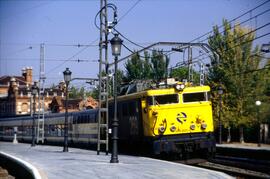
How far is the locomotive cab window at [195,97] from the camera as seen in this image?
20.2 metres

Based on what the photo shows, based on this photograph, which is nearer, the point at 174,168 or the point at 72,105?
the point at 174,168

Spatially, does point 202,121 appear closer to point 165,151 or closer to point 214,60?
point 165,151

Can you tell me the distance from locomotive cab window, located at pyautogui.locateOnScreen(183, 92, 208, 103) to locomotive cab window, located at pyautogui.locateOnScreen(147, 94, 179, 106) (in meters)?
0.38

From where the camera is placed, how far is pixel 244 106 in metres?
43.8

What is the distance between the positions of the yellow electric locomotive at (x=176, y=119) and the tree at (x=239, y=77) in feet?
74.2

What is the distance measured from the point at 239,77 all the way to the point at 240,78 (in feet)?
0.43

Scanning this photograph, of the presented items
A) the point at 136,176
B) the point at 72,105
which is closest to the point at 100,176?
the point at 136,176

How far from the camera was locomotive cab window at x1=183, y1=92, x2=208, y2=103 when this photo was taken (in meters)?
20.2

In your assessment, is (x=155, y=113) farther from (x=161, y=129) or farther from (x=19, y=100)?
(x=19, y=100)

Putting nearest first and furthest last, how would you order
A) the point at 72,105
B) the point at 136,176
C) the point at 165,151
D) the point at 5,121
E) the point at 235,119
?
1. the point at 136,176
2. the point at 165,151
3. the point at 235,119
4. the point at 5,121
5. the point at 72,105

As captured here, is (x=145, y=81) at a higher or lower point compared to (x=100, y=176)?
higher

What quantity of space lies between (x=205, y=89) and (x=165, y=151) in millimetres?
3145

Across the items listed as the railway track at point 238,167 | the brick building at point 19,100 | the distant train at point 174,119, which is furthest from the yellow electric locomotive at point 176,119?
Answer: the brick building at point 19,100

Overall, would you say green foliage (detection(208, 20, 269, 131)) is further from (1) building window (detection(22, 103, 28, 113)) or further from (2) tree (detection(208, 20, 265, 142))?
(1) building window (detection(22, 103, 28, 113))
